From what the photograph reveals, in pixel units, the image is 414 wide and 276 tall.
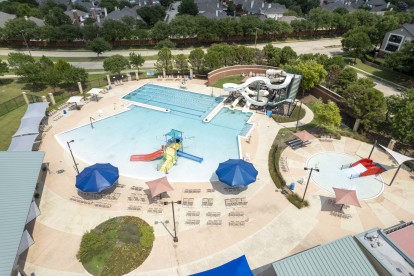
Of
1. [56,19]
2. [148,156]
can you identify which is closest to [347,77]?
[148,156]

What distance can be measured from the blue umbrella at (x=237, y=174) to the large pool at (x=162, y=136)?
2971mm

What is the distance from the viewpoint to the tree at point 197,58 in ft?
176

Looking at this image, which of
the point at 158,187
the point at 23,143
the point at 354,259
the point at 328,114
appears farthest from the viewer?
the point at 328,114

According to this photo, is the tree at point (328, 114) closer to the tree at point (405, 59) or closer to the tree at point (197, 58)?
the tree at point (197, 58)

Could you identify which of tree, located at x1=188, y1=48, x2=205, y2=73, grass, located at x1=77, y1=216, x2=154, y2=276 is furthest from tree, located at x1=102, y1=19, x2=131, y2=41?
grass, located at x1=77, y1=216, x2=154, y2=276

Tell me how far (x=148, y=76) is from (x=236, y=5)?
89.9 meters

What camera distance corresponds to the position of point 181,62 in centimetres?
5488

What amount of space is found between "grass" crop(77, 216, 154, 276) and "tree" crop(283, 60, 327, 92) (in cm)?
3478

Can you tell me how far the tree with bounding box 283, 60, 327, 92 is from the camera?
143 ft

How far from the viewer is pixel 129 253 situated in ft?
70.4

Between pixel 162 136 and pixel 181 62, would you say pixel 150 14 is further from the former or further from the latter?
pixel 162 136

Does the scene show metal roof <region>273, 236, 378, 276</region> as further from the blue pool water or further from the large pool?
the blue pool water

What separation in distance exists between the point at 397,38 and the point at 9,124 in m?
83.7

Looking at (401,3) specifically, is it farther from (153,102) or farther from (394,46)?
(153,102)
